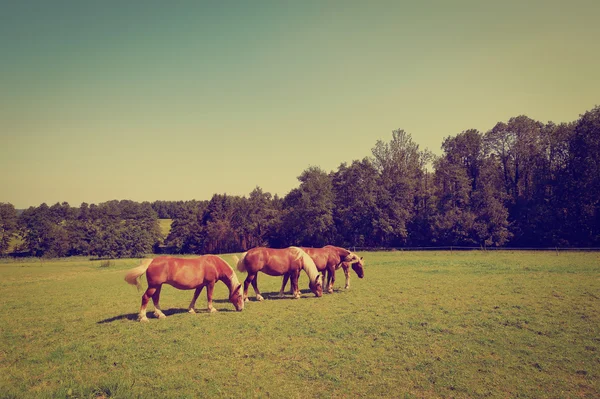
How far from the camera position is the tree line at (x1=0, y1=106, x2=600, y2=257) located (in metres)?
44.7

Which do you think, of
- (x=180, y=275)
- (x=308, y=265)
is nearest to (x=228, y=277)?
(x=180, y=275)

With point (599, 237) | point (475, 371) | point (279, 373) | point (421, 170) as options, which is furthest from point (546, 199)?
point (279, 373)

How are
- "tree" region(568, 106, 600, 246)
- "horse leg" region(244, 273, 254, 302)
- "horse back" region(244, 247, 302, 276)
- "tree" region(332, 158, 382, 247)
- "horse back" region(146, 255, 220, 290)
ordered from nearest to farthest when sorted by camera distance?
"horse back" region(146, 255, 220, 290) < "horse leg" region(244, 273, 254, 302) < "horse back" region(244, 247, 302, 276) < "tree" region(568, 106, 600, 246) < "tree" region(332, 158, 382, 247)

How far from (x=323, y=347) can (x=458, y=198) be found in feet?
157

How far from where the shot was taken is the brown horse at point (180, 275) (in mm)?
13211

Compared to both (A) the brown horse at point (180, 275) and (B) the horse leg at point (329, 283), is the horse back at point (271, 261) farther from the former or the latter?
(B) the horse leg at point (329, 283)

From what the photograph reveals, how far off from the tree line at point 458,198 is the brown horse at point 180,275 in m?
41.9

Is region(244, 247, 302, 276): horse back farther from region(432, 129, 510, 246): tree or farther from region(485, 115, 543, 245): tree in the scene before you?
region(485, 115, 543, 245): tree

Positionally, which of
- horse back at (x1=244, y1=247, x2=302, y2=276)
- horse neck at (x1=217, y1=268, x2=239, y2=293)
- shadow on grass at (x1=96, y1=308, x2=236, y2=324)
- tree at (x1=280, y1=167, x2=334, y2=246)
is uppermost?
tree at (x1=280, y1=167, x2=334, y2=246)

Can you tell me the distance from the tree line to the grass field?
33.4 m

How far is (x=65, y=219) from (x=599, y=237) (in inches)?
4620

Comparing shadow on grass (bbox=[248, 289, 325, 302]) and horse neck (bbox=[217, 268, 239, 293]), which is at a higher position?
horse neck (bbox=[217, 268, 239, 293])

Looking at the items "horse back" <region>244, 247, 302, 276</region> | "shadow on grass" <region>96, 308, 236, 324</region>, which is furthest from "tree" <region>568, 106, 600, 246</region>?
"shadow on grass" <region>96, 308, 236, 324</region>

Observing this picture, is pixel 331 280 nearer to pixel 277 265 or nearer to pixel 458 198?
pixel 277 265
